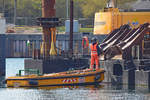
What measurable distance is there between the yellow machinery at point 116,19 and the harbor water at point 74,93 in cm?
1261

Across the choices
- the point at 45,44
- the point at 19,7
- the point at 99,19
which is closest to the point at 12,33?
the point at 19,7

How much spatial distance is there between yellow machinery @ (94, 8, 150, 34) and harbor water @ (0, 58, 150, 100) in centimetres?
1261

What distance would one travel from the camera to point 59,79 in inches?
1668

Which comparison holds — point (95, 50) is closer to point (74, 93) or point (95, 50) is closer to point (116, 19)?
point (74, 93)

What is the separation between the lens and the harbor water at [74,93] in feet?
122

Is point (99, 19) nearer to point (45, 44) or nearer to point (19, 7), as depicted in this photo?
point (45, 44)

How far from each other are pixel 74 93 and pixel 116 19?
17.7 meters

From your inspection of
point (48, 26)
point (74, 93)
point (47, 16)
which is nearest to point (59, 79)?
point (74, 93)

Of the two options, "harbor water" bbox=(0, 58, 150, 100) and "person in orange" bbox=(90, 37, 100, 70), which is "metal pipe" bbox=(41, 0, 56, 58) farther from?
"harbor water" bbox=(0, 58, 150, 100)

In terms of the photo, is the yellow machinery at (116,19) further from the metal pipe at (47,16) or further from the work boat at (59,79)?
the work boat at (59,79)

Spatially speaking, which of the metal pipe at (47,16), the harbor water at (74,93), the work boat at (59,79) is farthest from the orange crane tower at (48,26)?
the harbor water at (74,93)

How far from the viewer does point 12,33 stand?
85250mm

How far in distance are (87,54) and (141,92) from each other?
566 inches

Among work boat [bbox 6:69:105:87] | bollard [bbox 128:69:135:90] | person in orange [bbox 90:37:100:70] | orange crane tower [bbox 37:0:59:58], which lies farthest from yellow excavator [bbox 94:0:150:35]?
work boat [bbox 6:69:105:87]
